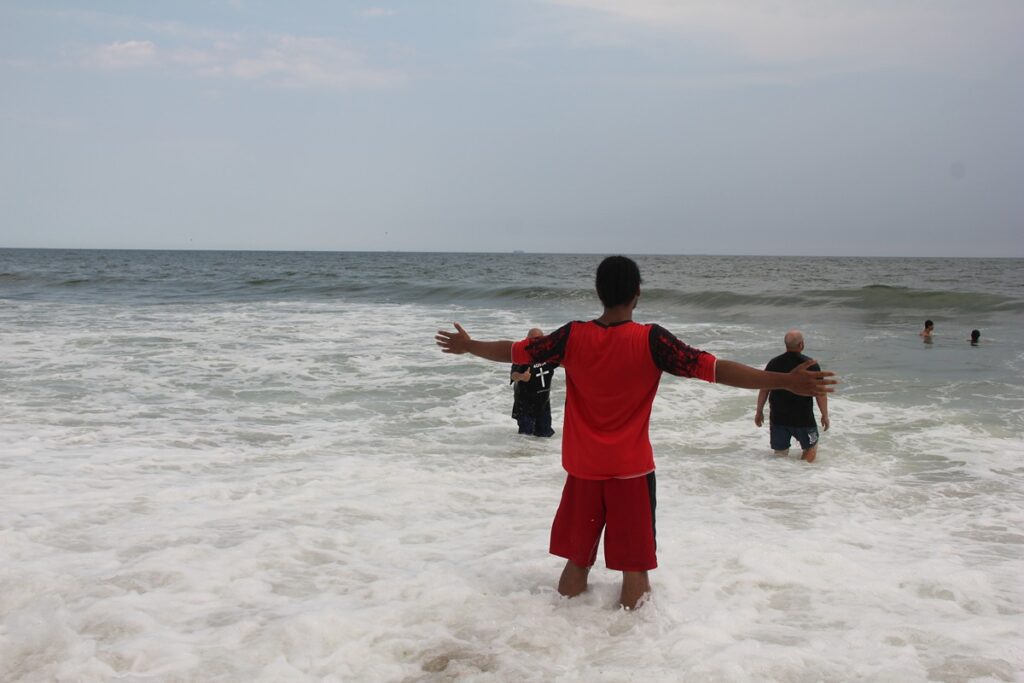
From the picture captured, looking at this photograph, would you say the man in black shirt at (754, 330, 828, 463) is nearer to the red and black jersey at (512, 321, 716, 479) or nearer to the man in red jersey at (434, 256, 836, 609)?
the man in red jersey at (434, 256, 836, 609)

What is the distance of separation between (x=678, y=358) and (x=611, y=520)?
2.97 feet

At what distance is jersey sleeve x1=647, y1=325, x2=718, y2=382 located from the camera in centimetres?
345

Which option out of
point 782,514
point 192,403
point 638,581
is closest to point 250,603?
point 638,581

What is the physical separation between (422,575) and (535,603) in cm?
80

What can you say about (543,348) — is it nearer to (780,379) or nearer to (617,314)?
(617,314)

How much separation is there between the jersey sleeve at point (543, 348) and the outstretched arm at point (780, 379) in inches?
29.8

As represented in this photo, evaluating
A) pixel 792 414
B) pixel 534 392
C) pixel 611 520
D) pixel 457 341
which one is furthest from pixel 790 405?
pixel 457 341

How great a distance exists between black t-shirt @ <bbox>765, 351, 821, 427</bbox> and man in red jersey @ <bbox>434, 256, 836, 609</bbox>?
15.5 feet

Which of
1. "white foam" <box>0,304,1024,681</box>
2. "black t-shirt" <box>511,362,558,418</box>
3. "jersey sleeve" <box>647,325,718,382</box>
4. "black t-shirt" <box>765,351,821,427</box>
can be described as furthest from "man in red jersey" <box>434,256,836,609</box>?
"black t-shirt" <box>511,362,558,418</box>

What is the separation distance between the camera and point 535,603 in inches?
165

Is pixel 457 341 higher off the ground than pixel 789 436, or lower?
higher

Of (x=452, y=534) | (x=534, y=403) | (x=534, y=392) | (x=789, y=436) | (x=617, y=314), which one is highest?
(x=617, y=314)

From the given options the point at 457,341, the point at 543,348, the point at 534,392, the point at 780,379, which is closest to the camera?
the point at 780,379

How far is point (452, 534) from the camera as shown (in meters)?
5.57
